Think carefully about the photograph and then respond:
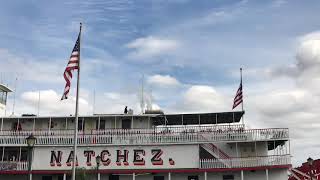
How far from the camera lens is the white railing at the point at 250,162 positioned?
31.6 m

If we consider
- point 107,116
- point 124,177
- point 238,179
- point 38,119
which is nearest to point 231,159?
point 238,179

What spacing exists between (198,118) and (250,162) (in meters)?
6.77

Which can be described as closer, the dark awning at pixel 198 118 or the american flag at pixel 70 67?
the american flag at pixel 70 67

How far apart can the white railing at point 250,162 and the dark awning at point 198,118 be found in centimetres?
459

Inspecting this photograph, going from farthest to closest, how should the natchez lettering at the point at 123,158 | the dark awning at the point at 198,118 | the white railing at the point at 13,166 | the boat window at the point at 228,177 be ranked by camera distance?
1. the dark awning at the point at 198,118
2. the white railing at the point at 13,166
3. the natchez lettering at the point at 123,158
4. the boat window at the point at 228,177

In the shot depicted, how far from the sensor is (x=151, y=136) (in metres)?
33.4

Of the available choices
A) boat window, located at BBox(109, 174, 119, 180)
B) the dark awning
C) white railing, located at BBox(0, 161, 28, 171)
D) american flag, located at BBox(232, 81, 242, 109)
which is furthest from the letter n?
american flag, located at BBox(232, 81, 242, 109)

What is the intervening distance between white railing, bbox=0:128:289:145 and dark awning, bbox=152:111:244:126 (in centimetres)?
260

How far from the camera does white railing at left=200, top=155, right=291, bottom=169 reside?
3158 cm

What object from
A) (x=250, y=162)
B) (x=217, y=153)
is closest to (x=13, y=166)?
(x=217, y=153)

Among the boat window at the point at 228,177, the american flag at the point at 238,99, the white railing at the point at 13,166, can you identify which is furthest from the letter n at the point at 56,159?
the american flag at the point at 238,99

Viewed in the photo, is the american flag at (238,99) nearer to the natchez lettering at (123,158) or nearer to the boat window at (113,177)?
the natchez lettering at (123,158)

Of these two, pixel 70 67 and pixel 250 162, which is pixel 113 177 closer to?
pixel 250 162

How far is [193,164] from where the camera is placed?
32812 millimetres
